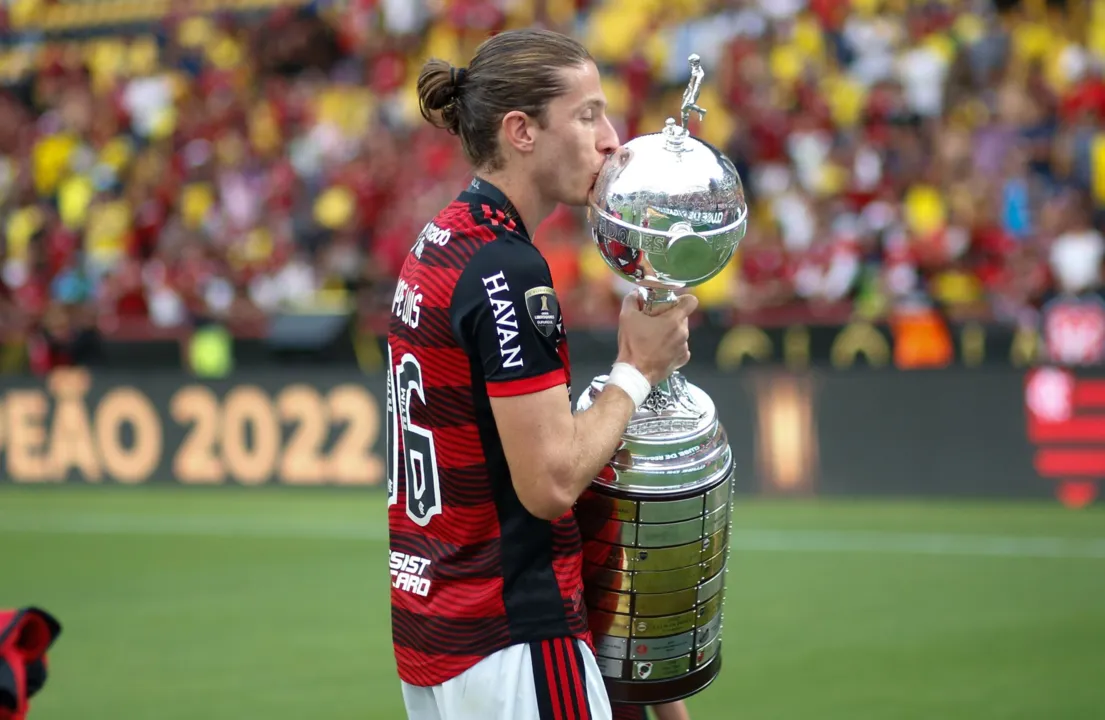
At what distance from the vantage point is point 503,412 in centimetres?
262

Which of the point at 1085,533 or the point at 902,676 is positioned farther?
the point at 1085,533

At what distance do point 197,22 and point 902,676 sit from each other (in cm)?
1907

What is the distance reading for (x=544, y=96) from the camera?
2.76 m

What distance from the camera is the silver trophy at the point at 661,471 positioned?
110 inches

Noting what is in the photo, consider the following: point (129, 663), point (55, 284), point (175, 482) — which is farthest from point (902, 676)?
point (55, 284)

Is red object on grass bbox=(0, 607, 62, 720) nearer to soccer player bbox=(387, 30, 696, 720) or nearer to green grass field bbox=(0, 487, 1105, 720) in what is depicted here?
soccer player bbox=(387, 30, 696, 720)

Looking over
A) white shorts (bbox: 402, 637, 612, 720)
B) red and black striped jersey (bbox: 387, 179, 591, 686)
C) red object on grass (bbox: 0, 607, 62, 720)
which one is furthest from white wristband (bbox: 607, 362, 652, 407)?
red object on grass (bbox: 0, 607, 62, 720)

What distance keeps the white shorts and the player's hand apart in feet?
1.71

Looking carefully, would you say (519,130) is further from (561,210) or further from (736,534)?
(561,210)

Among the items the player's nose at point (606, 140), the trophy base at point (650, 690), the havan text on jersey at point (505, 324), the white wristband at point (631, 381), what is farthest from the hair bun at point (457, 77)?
the trophy base at point (650, 690)

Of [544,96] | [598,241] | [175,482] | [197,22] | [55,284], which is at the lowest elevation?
[175,482]

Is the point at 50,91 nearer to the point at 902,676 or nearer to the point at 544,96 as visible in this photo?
the point at 902,676

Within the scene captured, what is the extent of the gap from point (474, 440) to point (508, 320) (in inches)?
9.2

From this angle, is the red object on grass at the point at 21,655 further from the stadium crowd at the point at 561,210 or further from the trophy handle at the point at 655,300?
the stadium crowd at the point at 561,210
